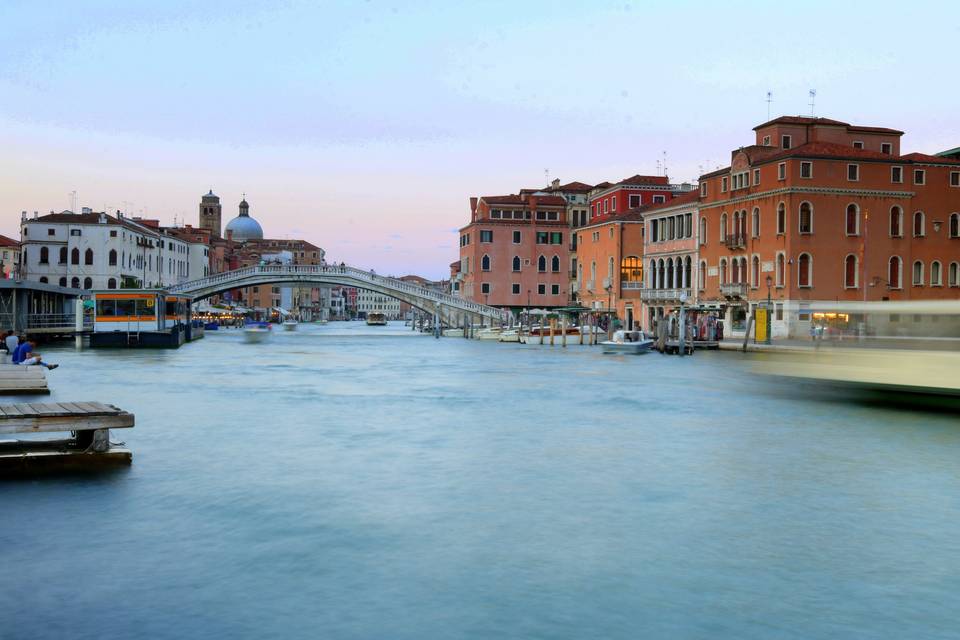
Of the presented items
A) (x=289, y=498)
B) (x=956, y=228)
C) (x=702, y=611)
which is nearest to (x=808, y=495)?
(x=702, y=611)

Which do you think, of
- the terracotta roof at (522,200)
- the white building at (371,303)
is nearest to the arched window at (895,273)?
the terracotta roof at (522,200)

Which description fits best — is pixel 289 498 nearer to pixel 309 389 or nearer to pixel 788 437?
pixel 788 437

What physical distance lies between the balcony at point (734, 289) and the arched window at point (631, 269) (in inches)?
437

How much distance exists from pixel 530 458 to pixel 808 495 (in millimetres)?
3033

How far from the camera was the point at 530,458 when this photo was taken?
10555 mm

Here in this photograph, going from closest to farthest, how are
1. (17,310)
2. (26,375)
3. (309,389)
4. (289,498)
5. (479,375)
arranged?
(289,498), (26,375), (309,389), (479,375), (17,310)

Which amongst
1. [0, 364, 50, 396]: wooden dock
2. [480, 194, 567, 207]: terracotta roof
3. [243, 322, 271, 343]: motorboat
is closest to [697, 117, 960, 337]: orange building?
[480, 194, 567, 207]: terracotta roof

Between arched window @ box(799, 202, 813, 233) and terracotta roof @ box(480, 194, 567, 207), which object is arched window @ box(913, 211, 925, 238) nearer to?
arched window @ box(799, 202, 813, 233)

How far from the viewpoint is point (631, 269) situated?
Result: 53.0 metres

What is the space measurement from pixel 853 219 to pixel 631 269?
16.6 metres

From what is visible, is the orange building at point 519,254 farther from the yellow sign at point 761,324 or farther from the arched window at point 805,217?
the arched window at point 805,217

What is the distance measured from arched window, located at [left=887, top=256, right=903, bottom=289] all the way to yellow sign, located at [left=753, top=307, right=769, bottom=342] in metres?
4.74

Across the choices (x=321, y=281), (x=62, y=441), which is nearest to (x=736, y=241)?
(x=321, y=281)

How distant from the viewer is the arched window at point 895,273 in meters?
37.7
